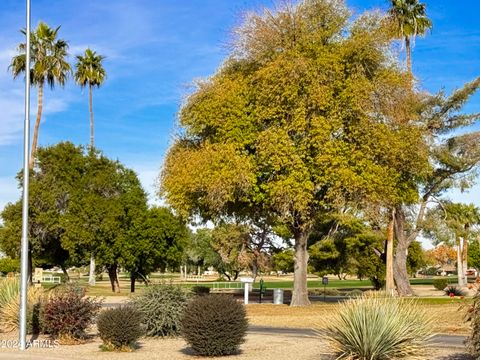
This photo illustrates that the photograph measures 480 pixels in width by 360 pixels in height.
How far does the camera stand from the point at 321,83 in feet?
108

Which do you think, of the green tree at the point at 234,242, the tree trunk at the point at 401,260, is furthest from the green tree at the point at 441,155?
the green tree at the point at 234,242

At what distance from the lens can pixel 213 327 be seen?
1553 cm

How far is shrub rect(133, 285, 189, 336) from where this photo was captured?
744 inches

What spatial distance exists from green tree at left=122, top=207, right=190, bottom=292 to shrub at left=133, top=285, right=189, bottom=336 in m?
33.9

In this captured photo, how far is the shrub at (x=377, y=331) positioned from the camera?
13172mm

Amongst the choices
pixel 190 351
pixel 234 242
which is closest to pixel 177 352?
pixel 190 351

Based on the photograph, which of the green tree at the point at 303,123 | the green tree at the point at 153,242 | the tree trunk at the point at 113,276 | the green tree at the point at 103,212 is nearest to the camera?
the green tree at the point at 303,123

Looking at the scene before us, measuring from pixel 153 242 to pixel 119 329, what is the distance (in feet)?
123

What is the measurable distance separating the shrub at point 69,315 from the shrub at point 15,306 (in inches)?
68.9

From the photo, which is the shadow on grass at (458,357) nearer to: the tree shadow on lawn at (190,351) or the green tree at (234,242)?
the tree shadow on lawn at (190,351)

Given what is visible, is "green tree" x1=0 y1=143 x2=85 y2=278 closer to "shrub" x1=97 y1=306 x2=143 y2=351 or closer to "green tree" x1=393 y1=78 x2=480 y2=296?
"green tree" x1=393 y1=78 x2=480 y2=296

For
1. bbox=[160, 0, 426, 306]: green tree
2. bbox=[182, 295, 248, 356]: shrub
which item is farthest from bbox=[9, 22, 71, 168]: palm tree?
bbox=[182, 295, 248, 356]: shrub

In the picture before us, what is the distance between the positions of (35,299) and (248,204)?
634 inches

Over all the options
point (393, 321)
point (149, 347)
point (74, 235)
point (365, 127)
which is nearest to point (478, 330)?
point (393, 321)
